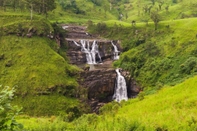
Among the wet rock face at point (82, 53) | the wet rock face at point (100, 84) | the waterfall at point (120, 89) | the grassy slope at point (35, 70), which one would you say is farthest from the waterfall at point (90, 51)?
the waterfall at point (120, 89)

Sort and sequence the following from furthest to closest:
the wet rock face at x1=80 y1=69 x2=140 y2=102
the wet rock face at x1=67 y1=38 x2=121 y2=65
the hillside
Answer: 1. the hillside
2. the wet rock face at x1=67 y1=38 x2=121 y2=65
3. the wet rock face at x1=80 y1=69 x2=140 y2=102

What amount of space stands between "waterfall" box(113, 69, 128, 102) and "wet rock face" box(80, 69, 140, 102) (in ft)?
3.14

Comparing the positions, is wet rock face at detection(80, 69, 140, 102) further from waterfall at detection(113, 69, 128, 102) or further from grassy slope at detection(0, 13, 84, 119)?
grassy slope at detection(0, 13, 84, 119)

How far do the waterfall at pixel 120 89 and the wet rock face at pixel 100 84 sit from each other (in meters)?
0.96

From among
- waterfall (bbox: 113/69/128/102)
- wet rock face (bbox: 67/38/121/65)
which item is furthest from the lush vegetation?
waterfall (bbox: 113/69/128/102)

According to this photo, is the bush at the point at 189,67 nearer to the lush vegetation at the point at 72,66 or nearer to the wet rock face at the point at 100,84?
the lush vegetation at the point at 72,66

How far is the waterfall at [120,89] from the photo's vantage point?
51750mm

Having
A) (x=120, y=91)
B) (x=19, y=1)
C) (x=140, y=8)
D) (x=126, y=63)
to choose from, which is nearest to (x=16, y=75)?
(x=120, y=91)

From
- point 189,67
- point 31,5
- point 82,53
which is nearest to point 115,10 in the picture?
point 82,53

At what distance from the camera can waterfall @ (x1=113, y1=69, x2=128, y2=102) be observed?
2037 inches

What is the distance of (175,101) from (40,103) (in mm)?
25582

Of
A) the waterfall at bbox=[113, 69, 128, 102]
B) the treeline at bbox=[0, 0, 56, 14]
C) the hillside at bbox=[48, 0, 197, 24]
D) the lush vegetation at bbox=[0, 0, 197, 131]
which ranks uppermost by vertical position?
the hillside at bbox=[48, 0, 197, 24]

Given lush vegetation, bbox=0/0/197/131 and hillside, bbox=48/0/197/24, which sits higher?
hillside, bbox=48/0/197/24

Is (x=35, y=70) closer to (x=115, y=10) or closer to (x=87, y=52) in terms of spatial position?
(x=87, y=52)
